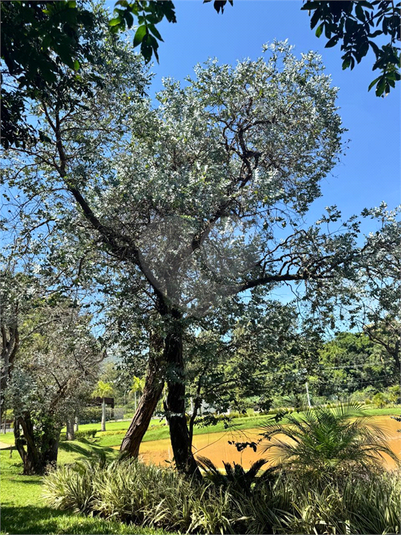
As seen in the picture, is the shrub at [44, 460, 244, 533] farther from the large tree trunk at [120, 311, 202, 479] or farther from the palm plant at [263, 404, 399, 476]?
the palm plant at [263, 404, 399, 476]

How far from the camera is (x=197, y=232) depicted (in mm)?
5199

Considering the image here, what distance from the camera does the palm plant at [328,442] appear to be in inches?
192

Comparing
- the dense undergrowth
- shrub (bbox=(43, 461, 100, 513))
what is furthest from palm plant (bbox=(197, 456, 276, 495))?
shrub (bbox=(43, 461, 100, 513))

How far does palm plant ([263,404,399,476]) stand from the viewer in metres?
4.88

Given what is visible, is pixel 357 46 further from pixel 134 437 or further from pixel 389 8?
pixel 134 437

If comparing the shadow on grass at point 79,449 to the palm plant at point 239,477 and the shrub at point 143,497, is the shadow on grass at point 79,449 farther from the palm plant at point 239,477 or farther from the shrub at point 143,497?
the palm plant at point 239,477

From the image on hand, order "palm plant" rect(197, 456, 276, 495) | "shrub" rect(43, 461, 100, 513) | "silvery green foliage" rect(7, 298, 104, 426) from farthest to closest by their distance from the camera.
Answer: "silvery green foliage" rect(7, 298, 104, 426), "shrub" rect(43, 461, 100, 513), "palm plant" rect(197, 456, 276, 495)

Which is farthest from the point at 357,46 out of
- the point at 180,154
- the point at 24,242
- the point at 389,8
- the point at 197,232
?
the point at 24,242

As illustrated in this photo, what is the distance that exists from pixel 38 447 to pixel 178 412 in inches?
271

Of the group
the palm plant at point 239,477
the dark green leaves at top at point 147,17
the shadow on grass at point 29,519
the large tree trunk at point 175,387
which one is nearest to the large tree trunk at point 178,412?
the large tree trunk at point 175,387

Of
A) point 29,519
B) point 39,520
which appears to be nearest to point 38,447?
point 29,519

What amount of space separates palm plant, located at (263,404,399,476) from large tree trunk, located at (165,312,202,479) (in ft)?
4.13

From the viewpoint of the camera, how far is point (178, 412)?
5.80 m

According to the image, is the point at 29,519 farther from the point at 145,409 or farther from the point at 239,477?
the point at 239,477
